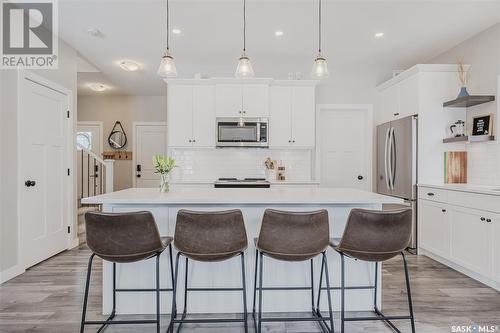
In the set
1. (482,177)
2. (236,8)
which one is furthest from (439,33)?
(236,8)

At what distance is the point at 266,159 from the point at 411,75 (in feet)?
7.77

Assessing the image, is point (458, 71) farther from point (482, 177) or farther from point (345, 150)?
point (345, 150)

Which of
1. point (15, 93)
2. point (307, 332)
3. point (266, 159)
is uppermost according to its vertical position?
point (15, 93)

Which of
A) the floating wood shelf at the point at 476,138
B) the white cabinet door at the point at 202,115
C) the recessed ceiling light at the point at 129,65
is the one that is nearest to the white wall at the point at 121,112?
the recessed ceiling light at the point at 129,65

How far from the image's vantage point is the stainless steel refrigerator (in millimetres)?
3754

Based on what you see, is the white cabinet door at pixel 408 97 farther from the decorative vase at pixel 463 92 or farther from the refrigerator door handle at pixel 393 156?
the decorative vase at pixel 463 92

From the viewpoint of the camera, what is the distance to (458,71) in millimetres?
3703

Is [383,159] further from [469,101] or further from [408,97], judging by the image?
[469,101]

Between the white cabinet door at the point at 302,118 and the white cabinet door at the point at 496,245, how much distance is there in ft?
7.96

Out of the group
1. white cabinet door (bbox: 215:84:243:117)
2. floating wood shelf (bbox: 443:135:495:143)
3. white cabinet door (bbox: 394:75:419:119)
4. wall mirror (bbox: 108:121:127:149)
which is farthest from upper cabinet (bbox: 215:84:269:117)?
wall mirror (bbox: 108:121:127:149)

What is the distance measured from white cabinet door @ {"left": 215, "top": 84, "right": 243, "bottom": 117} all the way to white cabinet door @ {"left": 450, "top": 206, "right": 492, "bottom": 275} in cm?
305

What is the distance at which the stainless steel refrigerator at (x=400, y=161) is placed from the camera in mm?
3754

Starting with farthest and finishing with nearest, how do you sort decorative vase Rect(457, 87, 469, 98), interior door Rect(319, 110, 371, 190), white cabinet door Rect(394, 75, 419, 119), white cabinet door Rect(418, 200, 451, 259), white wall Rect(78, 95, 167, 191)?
white wall Rect(78, 95, 167, 191)
interior door Rect(319, 110, 371, 190)
white cabinet door Rect(394, 75, 419, 119)
decorative vase Rect(457, 87, 469, 98)
white cabinet door Rect(418, 200, 451, 259)

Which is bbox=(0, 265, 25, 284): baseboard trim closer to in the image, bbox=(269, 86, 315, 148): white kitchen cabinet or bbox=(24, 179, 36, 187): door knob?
bbox=(24, 179, 36, 187): door knob
